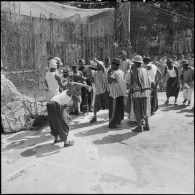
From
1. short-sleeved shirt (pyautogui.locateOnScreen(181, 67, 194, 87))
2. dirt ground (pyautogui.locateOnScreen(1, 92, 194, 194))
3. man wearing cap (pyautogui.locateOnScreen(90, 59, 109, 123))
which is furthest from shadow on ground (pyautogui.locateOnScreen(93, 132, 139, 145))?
short-sleeved shirt (pyautogui.locateOnScreen(181, 67, 194, 87))

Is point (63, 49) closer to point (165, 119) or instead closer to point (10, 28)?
point (10, 28)

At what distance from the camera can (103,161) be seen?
4.58 meters

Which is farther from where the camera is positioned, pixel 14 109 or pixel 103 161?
pixel 14 109

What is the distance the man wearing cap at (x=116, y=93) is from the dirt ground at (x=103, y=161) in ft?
0.88

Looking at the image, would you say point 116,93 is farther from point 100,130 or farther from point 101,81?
point 100,130

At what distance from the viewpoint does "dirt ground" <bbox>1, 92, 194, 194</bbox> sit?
12.1ft

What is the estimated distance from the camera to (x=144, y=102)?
5.97m

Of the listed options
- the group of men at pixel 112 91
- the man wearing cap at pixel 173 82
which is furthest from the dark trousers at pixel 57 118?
the man wearing cap at pixel 173 82

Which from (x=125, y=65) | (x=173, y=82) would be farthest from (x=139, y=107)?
(x=173, y=82)

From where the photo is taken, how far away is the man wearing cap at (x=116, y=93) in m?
6.17

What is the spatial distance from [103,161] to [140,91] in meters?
1.83

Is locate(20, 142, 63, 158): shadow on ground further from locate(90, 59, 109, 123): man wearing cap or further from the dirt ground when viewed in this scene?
locate(90, 59, 109, 123): man wearing cap

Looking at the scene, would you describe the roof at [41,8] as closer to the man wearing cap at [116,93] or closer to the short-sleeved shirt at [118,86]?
the man wearing cap at [116,93]

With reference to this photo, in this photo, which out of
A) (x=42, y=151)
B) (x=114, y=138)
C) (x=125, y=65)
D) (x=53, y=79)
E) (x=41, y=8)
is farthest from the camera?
(x=125, y=65)
